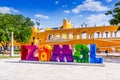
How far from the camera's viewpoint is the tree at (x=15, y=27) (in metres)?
50.2

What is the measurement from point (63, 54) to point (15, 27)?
111 ft

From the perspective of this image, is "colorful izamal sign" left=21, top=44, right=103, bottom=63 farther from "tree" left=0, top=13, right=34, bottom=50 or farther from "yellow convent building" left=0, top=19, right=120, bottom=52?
"yellow convent building" left=0, top=19, right=120, bottom=52

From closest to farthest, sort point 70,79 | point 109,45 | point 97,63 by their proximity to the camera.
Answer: point 70,79, point 97,63, point 109,45

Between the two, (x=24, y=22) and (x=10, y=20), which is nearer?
(x=10, y=20)

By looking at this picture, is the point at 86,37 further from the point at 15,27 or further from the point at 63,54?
the point at 63,54

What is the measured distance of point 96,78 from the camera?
40.6 feet

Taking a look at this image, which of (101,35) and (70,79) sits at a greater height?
(101,35)

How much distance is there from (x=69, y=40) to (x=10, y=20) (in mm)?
25080

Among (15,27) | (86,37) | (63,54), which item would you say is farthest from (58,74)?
(86,37)

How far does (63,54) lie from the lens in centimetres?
2222

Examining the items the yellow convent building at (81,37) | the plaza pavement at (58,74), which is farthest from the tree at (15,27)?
the plaza pavement at (58,74)

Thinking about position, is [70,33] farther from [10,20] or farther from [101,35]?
[10,20]

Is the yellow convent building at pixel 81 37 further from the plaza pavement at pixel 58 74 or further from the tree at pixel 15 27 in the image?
the plaza pavement at pixel 58 74

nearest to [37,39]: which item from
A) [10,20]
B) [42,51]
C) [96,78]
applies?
[10,20]
